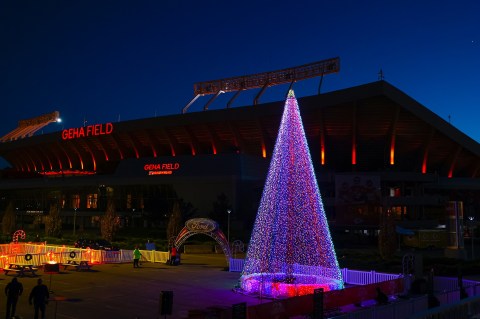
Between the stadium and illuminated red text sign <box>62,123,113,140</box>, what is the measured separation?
171 mm

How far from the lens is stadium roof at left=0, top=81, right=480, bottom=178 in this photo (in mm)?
60250

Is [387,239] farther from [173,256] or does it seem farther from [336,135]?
[336,135]

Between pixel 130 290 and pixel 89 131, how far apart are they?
62805 mm

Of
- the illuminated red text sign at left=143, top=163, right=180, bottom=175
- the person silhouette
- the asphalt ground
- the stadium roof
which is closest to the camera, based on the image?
the asphalt ground

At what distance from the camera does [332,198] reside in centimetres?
6006

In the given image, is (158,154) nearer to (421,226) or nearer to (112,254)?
(421,226)

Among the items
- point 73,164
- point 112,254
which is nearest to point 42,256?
point 112,254

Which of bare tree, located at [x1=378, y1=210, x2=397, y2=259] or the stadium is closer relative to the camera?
bare tree, located at [x1=378, y1=210, x2=397, y2=259]

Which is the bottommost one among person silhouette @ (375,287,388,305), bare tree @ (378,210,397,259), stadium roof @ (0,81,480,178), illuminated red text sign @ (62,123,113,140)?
Result: person silhouette @ (375,287,388,305)

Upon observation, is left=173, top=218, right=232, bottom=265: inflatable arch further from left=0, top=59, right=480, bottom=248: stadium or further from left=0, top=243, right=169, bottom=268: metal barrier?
left=0, top=59, right=480, bottom=248: stadium

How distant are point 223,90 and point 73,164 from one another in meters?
35.1

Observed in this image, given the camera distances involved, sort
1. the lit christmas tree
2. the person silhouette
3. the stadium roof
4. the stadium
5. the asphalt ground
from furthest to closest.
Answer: the stadium roof, the stadium, the lit christmas tree, the person silhouette, the asphalt ground

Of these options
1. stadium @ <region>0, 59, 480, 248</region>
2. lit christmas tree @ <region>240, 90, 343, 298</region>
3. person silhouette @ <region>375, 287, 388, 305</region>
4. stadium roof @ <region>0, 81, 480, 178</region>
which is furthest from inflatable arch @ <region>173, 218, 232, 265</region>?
stadium roof @ <region>0, 81, 480, 178</region>

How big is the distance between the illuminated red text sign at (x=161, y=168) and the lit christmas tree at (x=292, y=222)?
48462mm
